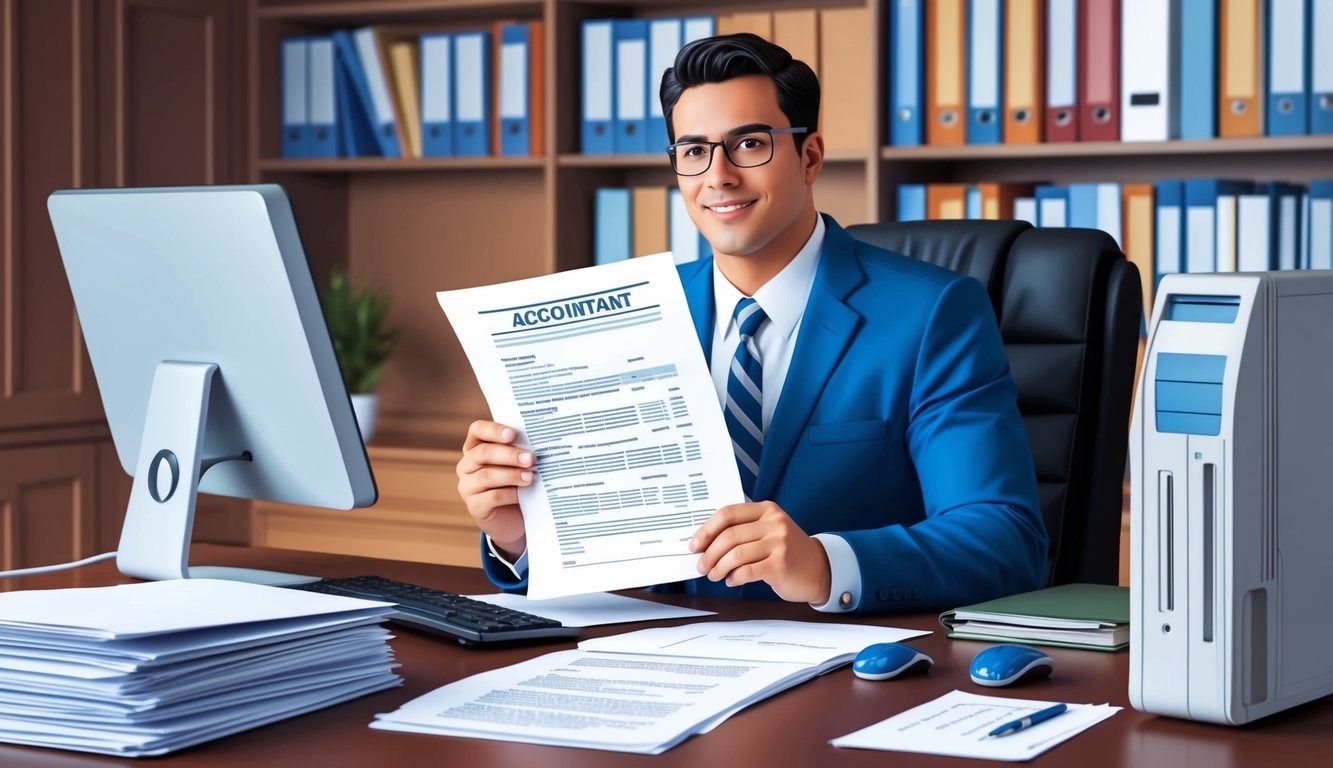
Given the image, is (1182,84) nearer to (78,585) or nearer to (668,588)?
(668,588)

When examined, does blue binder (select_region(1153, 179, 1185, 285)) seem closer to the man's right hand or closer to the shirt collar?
the shirt collar

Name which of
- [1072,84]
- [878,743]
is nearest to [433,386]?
[1072,84]

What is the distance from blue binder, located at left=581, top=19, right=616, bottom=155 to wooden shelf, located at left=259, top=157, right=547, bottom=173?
133 mm

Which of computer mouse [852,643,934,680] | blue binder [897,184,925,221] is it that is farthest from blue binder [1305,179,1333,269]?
Result: computer mouse [852,643,934,680]

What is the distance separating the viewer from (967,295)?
1.77 meters

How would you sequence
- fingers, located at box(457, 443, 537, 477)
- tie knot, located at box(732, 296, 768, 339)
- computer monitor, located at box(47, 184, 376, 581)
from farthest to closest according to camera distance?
tie knot, located at box(732, 296, 768, 339)
computer monitor, located at box(47, 184, 376, 581)
fingers, located at box(457, 443, 537, 477)

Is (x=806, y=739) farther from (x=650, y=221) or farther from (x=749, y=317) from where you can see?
(x=650, y=221)

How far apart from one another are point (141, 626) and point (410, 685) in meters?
0.24

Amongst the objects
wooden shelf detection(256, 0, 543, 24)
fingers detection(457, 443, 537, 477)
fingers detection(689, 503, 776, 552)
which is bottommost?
fingers detection(689, 503, 776, 552)

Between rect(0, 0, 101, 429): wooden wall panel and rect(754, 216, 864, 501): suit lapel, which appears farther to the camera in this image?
rect(0, 0, 101, 429): wooden wall panel

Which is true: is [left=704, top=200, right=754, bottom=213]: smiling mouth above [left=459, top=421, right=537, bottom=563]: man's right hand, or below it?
above

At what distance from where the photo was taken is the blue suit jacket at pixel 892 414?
164cm

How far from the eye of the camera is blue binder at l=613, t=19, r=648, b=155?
3.34 m

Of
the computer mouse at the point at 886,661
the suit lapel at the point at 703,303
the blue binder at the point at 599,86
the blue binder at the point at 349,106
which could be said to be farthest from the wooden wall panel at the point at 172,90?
the computer mouse at the point at 886,661
